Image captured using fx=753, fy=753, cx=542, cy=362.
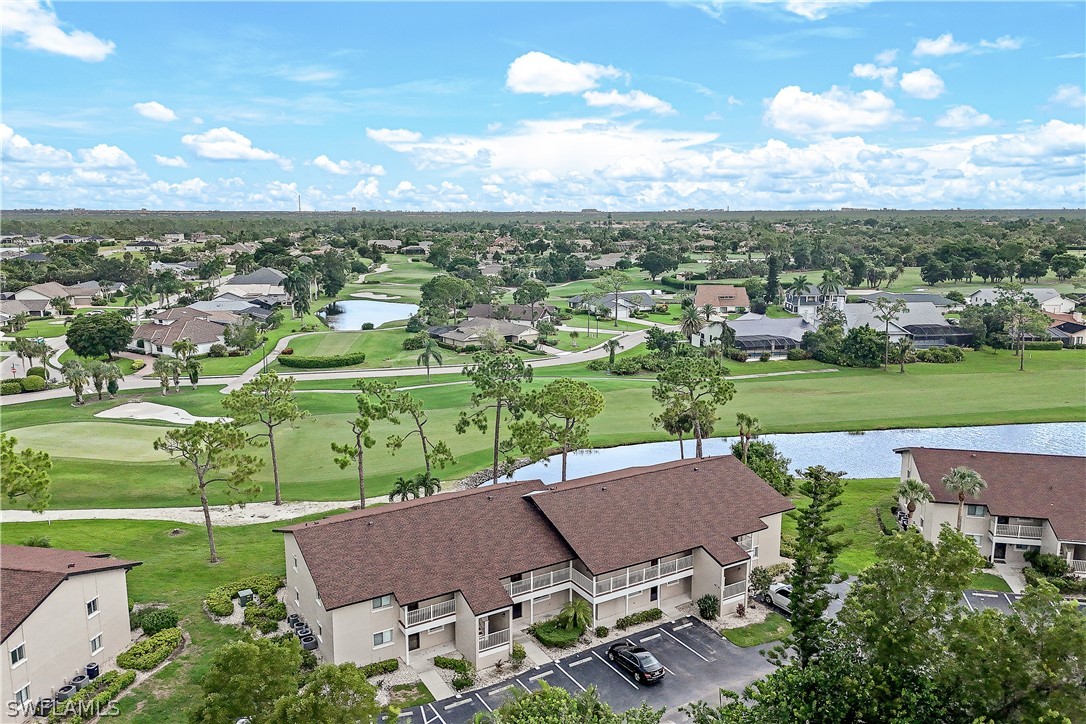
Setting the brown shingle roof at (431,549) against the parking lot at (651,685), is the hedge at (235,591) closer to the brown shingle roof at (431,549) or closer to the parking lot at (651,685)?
the brown shingle roof at (431,549)

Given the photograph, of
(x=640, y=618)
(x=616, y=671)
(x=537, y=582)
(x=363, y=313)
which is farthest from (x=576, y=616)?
(x=363, y=313)

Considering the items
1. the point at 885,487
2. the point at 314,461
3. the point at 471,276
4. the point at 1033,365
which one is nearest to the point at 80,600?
the point at 314,461

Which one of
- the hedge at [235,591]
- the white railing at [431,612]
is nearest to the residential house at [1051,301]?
the white railing at [431,612]

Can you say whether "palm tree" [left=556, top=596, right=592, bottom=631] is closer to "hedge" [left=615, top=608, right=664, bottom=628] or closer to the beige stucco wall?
"hedge" [left=615, top=608, right=664, bottom=628]

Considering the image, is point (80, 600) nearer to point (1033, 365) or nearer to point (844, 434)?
point (844, 434)

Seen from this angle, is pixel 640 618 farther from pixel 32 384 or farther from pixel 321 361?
pixel 32 384
